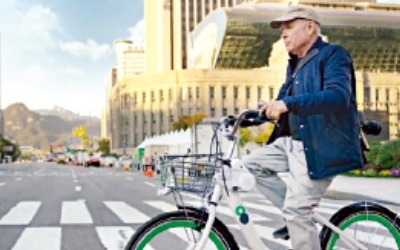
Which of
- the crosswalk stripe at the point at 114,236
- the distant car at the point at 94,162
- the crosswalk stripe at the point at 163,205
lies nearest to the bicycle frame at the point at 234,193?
the crosswalk stripe at the point at 114,236

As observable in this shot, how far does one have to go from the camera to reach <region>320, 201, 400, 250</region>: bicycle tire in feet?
12.6

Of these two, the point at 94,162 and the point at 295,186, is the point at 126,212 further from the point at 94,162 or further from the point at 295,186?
the point at 94,162

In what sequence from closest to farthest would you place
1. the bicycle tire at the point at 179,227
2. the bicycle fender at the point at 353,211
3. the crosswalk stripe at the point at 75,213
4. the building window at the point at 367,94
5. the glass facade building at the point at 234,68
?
the bicycle tire at the point at 179,227 < the bicycle fender at the point at 353,211 < the crosswalk stripe at the point at 75,213 < the building window at the point at 367,94 < the glass facade building at the point at 234,68

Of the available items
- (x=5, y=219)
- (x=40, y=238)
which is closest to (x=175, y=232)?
(x=40, y=238)

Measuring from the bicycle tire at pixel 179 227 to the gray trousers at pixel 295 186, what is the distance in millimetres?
370

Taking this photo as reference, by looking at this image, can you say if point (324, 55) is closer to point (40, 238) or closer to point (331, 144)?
point (331, 144)

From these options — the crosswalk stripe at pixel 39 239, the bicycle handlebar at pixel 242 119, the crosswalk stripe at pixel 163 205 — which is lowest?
the crosswalk stripe at pixel 163 205

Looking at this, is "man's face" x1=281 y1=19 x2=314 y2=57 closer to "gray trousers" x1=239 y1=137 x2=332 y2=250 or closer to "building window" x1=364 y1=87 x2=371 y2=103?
"gray trousers" x1=239 y1=137 x2=332 y2=250

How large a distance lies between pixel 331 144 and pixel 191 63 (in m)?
137

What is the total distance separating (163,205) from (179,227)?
950cm

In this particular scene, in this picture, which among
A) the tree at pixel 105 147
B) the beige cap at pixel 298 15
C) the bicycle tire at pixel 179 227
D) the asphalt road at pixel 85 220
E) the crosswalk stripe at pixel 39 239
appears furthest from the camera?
the tree at pixel 105 147

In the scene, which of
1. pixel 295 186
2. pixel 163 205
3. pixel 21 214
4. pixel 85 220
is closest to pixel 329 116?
pixel 295 186

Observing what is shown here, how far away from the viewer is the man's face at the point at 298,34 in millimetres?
3600

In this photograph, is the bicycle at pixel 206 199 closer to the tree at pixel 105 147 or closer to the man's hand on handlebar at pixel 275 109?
the man's hand on handlebar at pixel 275 109
